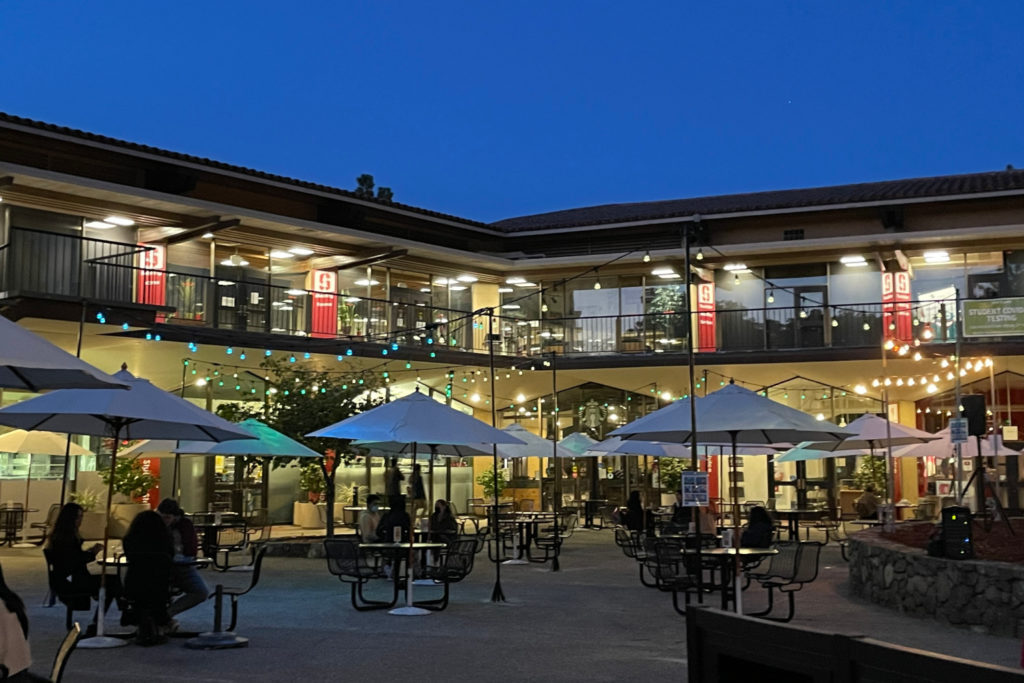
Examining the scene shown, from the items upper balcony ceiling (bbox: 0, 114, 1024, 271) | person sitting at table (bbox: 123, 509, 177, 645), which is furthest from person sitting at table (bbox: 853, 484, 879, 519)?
person sitting at table (bbox: 123, 509, 177, 645)

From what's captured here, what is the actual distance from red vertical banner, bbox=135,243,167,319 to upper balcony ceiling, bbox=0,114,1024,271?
24.7 inches

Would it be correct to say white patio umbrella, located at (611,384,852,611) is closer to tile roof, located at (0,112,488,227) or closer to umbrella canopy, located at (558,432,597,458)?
umbrella canopy, located at (558,432,597,458)

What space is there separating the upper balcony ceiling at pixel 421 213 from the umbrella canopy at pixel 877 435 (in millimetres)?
4591

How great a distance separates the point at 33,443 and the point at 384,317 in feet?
29.0

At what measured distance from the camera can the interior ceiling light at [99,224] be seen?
21344 mm

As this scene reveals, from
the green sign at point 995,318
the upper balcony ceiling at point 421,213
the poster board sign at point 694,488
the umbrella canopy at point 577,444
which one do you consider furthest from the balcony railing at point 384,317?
the poster board sign at point 694,488

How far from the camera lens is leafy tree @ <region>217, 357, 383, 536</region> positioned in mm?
20547

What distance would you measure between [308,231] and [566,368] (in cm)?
718

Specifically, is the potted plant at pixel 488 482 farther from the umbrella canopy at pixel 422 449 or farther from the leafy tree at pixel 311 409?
the umbrella canopy at pixel 422 449

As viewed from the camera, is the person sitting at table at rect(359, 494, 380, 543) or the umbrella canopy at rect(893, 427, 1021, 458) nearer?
the person sitting at table at rect(359, 494, 380, 543)

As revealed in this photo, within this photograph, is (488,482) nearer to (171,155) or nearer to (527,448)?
(527,448)

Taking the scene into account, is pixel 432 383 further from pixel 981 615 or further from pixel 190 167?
pixel 981 615

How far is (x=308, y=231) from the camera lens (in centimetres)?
2430

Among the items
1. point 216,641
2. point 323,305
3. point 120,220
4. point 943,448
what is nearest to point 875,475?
point 943,448
